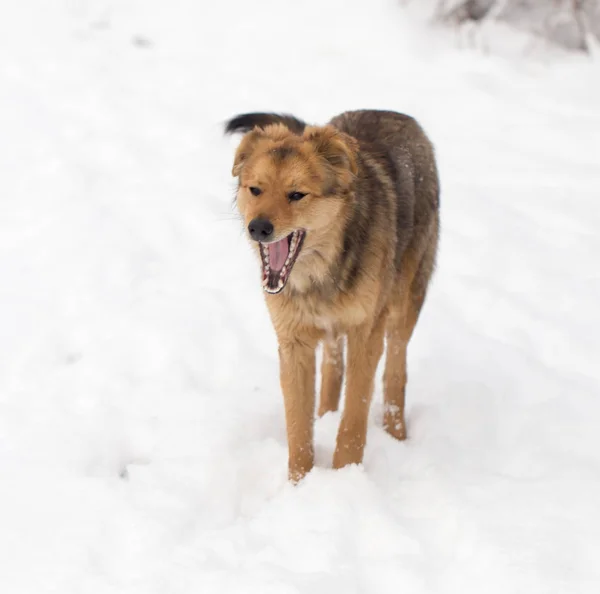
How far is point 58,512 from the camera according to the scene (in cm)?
362

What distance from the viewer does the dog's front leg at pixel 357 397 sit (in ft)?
13.0

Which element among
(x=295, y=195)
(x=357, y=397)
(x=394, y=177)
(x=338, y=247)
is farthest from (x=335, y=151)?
(x=357, y=397)

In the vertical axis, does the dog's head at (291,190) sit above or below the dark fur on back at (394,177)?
above

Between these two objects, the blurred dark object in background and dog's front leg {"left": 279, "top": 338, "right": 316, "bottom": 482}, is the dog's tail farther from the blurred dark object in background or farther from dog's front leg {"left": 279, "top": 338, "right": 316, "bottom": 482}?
the blurred dark object in background

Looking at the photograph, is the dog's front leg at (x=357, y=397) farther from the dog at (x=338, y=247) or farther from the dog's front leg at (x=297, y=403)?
the dog's front leg at (x=297, y=403)

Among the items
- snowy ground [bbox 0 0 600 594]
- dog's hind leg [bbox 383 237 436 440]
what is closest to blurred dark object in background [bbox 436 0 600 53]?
snowy ground [bbox 0 0 600 594]

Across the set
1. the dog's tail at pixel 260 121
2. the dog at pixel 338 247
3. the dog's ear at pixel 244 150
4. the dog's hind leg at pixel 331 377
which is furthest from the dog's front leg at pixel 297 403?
the dog's tail at pixel 260 121

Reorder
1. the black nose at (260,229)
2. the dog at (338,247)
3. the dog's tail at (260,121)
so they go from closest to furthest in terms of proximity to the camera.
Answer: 1. the black nose at (260,229)
2. the dog at (338,247)
3. the dog's tail at (260,121)

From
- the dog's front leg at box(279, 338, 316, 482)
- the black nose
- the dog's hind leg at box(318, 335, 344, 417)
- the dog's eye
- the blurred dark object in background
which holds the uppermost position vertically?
the dog's eye

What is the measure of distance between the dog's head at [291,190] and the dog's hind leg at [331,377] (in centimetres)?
119

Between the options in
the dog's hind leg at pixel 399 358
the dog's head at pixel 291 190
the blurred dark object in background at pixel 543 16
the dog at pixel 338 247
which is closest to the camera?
the dog's head at pixel 291 190

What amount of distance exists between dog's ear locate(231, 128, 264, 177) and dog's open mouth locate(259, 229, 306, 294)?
0.44 meters

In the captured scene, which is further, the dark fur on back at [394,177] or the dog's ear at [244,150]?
the dark fur on back at [394,177]

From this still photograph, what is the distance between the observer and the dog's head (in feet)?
11.2
